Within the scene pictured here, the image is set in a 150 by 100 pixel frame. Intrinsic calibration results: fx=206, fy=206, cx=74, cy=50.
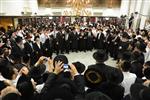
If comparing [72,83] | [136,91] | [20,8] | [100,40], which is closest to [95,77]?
[72,83]

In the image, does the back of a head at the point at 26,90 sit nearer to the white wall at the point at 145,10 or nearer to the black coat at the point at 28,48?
the black coat at the point at 28,48

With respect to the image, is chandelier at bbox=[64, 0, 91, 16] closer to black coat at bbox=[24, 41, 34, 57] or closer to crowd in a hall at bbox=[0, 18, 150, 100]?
black coat at bbox=[24, 41, 34, 57]

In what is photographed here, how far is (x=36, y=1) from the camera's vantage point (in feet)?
60.3

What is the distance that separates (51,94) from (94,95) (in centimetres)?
54

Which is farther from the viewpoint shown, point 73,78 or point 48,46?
point 48,46

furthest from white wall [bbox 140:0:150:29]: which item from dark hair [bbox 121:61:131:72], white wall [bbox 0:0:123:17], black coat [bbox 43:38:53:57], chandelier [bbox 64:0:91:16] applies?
dark hair [bbox 121:61:131:72]

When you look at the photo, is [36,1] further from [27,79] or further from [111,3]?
[27,79]

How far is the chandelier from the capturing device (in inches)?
676

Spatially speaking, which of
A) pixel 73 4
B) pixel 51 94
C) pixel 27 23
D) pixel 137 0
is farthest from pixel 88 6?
pixel 51 94

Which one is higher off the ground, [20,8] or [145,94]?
[20,8]

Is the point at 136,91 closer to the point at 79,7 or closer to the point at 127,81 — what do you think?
the point at 127,81

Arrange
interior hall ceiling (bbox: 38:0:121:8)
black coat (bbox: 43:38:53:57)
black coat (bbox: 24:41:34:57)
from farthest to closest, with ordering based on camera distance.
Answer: interior hall ceiling (bbox: 38:0:121:8) → black coat (bbox: 43:38:53:57) → black coat (bbox: 24:41:34:57)

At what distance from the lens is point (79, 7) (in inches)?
679

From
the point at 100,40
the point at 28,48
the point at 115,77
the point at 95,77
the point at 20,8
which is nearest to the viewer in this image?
the point at 95,77
